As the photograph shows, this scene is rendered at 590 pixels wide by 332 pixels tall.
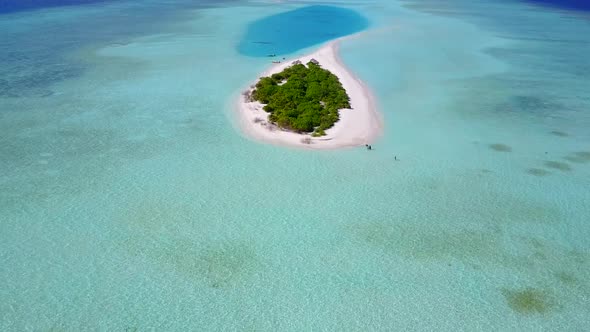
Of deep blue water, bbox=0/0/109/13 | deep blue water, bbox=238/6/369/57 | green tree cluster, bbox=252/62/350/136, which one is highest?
deep blue water, bbox=0/0/109/13

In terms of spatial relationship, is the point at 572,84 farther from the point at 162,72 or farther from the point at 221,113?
the point at 162,72

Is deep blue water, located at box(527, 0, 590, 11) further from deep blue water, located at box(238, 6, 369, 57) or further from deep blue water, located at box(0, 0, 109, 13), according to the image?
deep blue water, located at box(0, 0, 109, 13)


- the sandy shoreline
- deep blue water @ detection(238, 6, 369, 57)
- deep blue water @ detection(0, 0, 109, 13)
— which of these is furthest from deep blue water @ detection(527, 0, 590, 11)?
deep blue water @ detection(0, 0, 109, 13)

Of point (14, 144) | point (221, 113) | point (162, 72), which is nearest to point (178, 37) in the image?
point (162, 72)

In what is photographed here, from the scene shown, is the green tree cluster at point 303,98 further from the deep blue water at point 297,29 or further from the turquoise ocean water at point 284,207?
the deep blue water at point 297,29

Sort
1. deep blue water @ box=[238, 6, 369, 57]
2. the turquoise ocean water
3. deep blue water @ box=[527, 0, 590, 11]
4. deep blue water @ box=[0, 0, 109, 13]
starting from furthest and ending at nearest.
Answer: deep blue water @ box=[527, 0, 590, 11]
deep blue water @ box=[0, 0, 109, 13]
deep blue water @ box=[238, 6, 369, 57]
the turquoise ocean water

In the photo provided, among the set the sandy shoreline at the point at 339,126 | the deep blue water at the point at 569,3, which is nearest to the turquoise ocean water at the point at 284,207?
the sandy shoreline at the point at 339,126
